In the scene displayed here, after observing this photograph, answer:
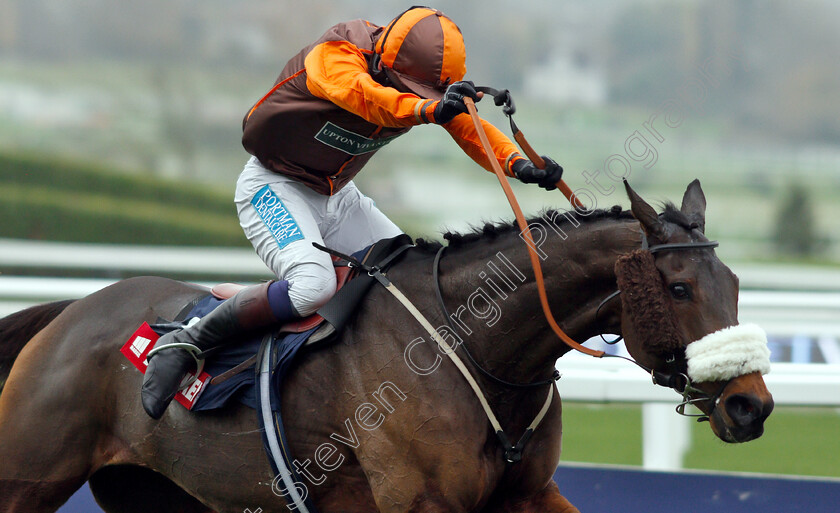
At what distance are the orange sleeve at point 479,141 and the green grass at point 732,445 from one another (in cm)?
261

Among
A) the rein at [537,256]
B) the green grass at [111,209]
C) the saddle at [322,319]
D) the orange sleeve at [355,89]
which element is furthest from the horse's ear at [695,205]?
the green grass at [111,209]

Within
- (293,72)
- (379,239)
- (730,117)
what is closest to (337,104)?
(293,72)

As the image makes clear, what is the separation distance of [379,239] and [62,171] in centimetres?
1387

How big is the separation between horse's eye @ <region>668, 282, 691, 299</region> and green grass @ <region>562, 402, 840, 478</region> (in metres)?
2.95

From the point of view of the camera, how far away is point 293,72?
9.98 feet

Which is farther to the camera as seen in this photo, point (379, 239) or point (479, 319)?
point (379, 239)

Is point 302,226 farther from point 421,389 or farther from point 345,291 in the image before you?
point 421,389

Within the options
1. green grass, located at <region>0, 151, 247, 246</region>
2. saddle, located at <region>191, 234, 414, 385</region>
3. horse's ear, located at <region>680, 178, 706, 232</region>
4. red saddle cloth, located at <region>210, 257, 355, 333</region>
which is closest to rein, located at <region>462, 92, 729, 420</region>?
horse's ear, located at <region>680, 178, 706, 232</region>

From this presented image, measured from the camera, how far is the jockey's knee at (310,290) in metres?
2.87

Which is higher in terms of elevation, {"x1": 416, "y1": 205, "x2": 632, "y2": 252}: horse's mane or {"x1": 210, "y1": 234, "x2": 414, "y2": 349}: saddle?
{"x1": 416, "y1": 205, "x2": 632, "y2": 252}: horse's mane

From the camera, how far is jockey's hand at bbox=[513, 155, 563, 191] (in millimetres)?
2752

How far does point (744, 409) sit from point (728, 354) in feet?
0.52

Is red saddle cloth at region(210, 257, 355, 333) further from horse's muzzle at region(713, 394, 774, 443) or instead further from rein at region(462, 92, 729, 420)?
horse's muzzle at region(713, 394, 774, 443)

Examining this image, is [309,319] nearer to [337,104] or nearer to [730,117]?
[337,104]
